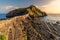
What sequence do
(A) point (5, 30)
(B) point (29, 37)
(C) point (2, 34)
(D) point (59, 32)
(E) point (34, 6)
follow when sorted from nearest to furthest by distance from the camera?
(C) point (2, 34) < (A) point (5, 30) < (B) point (29, 37) < (D) point (59, 32) < (E) point (34, 6)

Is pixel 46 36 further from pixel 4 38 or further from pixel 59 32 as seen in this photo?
pixel 4 38

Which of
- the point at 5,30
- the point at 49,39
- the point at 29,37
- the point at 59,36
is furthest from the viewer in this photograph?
the point at 59,36

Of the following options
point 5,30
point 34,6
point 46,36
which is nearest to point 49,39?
point 46,36

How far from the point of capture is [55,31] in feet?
40.6

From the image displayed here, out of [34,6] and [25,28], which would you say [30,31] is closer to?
[25,28]

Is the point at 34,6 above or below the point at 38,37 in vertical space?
above

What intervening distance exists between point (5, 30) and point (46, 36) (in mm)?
4714

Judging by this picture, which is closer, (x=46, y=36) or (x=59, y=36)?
(x=46, y=36)

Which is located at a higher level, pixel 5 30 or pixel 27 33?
pixel 5 30

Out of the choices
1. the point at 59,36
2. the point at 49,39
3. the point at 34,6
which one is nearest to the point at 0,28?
the point at 49,39

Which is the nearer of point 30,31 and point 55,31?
point 30,31

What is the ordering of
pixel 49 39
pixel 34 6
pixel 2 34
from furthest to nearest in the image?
pixel 34 6
pixel 49 39
pixel 2 34

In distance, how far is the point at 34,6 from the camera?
18266 millimetres

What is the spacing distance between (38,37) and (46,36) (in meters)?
0.89
